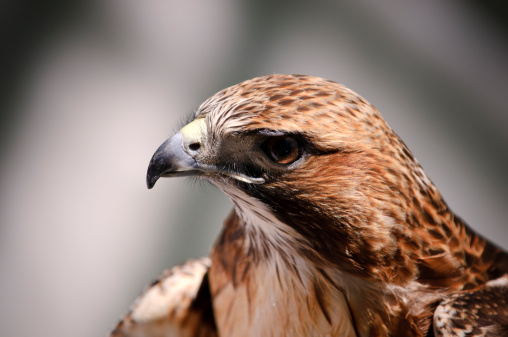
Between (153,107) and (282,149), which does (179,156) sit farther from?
(153,107)

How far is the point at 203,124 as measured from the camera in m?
1.41

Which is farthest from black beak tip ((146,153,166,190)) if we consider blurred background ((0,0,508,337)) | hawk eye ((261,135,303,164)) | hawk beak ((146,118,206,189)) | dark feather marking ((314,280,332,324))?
blurred background ((0,0,508,337))

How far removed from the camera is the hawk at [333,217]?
1317mm

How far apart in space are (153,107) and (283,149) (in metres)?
2.20

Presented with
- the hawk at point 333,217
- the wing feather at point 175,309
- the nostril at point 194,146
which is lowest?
the wing feather at point 175,309

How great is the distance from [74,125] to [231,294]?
202 cm

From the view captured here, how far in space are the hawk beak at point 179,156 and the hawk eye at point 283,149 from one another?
17cm

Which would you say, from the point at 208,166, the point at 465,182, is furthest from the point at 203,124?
the point at 465,182

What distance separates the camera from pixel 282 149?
1.30 metres

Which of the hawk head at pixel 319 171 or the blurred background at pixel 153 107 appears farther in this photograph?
the blurred background at pixel 153 107

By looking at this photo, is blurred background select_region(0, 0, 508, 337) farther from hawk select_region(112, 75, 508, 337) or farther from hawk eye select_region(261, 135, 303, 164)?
hawk eye select_region(261, 135, 303, 164)

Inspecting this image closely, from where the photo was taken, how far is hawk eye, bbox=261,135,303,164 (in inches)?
50.9

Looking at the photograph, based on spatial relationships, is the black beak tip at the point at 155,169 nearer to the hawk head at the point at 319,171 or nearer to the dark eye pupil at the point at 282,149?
the hawk head at the point at 319,171

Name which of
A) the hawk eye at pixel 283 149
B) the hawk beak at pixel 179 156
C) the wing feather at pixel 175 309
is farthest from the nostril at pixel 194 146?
the wing feather at pixel 175 309
